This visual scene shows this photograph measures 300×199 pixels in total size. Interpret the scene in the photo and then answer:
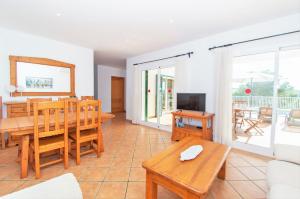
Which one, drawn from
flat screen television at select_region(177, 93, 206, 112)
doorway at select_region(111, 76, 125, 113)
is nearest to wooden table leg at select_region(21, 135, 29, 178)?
flat screen television at select_region(177, 93, 206, 112)

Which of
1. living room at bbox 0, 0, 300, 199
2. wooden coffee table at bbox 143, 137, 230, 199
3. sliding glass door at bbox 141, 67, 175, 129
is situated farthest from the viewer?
sliding glass door at bbox 141, 67, 175, 129

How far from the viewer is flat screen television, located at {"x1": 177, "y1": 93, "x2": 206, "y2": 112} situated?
10.3 feet

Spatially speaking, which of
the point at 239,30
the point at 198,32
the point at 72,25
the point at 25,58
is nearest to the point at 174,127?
the point at 198,32

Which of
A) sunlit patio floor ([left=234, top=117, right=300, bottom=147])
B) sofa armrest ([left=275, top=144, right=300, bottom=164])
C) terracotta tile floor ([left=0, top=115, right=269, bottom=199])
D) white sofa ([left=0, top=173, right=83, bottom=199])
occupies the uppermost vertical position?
white sofa ([left=0, top=173, right=83, bottom=199])

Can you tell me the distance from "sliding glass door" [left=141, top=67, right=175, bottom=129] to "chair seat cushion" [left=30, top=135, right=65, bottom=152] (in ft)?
9.37

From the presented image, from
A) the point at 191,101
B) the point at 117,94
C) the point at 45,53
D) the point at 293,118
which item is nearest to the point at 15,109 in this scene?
the point at 45,53

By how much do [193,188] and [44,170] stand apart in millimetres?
2123

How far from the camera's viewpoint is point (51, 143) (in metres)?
1.94

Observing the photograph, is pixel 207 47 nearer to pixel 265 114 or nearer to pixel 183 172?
pixel 265 114

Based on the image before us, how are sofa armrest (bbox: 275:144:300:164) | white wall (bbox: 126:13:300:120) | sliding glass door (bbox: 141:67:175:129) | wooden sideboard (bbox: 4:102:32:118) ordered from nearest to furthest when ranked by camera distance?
sofa armrest (bbox: 275:144:300:164), white wall (bbox: 126:13:300:120), wooden sideboard (bbox: 4:102:32:118), sliding glass door (bbox: 141:67:175:129)

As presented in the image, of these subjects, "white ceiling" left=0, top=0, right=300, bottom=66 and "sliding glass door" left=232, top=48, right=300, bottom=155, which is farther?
"sliding glass door" left=232, top=48, right=300, bottom=155

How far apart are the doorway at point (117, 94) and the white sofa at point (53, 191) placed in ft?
21.5

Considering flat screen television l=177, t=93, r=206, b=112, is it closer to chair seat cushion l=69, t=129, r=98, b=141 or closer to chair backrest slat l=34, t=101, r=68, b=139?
chair seat cushion l=69, t=129, r=98, b=141

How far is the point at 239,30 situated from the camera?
2.81 meters
